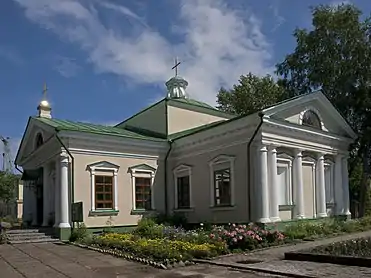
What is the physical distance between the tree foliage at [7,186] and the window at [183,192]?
22183 mm

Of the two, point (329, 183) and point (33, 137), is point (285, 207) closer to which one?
point (329, 183)

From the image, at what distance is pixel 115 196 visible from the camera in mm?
20031

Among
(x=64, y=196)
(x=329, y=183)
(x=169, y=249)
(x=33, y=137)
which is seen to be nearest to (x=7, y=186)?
(x=33, y=137)

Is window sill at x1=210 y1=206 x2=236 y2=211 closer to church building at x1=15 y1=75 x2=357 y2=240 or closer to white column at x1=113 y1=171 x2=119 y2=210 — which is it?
church building at x1=15 y1=75 x2=357 y2=240

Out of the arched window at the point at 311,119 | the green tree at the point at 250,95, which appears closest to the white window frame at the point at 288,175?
the arched window at the point at 311,119

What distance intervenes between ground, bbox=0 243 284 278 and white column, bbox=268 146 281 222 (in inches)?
279

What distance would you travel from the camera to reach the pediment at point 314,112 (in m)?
18.6

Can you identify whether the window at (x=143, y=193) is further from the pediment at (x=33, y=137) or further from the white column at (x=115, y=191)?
the pediment at (x=33, y=137)

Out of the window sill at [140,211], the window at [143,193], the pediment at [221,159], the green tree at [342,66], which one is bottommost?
the window sill at [140,211]

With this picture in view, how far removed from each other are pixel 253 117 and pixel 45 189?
10.9m

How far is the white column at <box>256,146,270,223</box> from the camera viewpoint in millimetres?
17125

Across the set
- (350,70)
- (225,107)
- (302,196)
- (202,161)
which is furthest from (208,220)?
(225,107)

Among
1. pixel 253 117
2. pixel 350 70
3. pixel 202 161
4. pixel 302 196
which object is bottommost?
pixel 302 196

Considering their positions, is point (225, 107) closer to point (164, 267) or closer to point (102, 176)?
point (102, 176)
